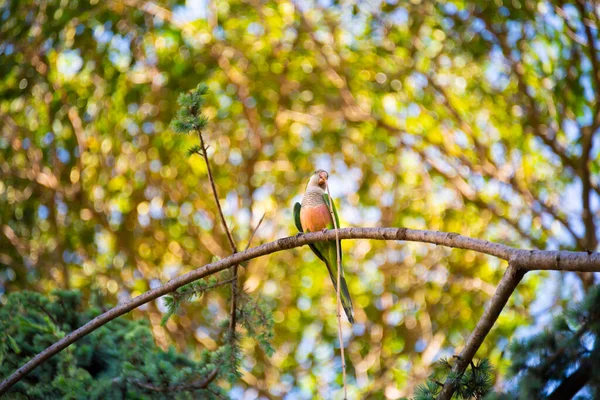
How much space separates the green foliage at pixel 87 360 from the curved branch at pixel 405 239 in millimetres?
782

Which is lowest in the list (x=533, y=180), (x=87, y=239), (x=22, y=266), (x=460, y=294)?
(x=22, y=266)

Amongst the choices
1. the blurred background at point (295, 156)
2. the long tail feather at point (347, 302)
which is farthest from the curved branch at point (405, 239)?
the blurred background at point (295, 156)

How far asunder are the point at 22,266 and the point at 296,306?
13.4ft

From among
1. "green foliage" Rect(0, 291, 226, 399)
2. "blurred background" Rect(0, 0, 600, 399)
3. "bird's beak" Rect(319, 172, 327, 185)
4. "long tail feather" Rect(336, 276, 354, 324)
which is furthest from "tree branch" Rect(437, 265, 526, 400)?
"blurred background" Rect(0, 0, 600, 399)

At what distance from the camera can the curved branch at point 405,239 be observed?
8.05ft

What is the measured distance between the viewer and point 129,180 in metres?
9.88

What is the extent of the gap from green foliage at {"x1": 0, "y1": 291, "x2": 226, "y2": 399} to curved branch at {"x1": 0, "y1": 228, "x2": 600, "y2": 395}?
0.78 metres

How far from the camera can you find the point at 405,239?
2.96 m

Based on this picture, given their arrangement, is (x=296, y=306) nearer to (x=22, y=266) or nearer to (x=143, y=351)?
(x=22, y=266)

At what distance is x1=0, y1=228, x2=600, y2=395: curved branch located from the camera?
2.45m

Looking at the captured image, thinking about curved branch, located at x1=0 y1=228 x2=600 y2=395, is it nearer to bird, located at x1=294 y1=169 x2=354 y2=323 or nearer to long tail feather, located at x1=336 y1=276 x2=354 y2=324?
long tail feather, located at x1=336 y1=276 x2=354 y2=324

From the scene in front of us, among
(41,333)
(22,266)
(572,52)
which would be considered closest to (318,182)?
(41,333)

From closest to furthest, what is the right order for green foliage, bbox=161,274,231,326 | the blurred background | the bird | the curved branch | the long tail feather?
1. the curved branch
2. green foliage, bbox=161,274,231,326
3. the long tail feather
4. the bird
5. the blurred background

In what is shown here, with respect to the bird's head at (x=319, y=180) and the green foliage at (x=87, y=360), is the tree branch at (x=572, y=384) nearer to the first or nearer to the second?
the green foliage at (x=87, y=360)
